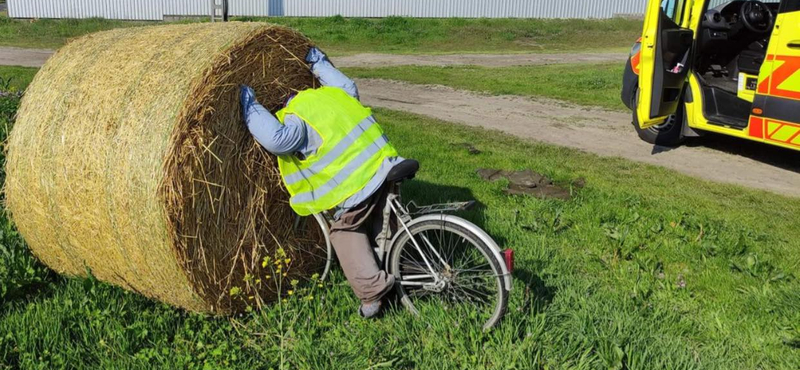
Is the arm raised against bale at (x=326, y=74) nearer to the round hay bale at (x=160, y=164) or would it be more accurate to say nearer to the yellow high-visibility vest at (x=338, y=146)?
the round hay bale at (x=160, y=164)

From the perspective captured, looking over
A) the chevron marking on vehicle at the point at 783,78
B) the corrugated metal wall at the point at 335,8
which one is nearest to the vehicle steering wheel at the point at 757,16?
the chevron marking on vehicle at the point at 783,78

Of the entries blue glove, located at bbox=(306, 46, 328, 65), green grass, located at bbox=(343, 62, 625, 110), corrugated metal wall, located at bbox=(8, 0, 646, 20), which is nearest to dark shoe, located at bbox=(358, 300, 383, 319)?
blue glove, located at bbox=(306, 46, 328, 65)

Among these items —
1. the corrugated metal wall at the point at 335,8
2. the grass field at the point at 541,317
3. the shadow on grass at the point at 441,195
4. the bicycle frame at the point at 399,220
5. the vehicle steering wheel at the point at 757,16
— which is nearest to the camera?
the grass field at the point at 541,317

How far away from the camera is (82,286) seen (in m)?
4.14

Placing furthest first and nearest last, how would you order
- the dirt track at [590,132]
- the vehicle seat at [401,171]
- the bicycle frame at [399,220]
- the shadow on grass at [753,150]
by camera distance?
the shadow on grass at [753,150]
the dirt track at [590,132]
the bicycle frame at [399,220]
the vehicle seat at [401,171]

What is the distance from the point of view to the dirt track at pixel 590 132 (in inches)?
306

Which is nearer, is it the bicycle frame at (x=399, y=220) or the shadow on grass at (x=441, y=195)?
the bicycle frame at (x=399, y=220)

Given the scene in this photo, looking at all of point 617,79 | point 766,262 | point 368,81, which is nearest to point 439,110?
point 368,81

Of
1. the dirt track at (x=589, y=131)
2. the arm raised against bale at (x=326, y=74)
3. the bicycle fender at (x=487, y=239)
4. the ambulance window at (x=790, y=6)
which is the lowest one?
the dirt track at (x=589, y=131)

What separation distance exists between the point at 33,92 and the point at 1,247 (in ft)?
3.44

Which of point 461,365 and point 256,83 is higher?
point 256,83

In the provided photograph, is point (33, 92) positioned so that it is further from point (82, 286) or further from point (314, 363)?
point (314, 363)

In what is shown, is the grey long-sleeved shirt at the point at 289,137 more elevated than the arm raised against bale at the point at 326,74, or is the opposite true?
the arm raised against bale at the point at 326,74

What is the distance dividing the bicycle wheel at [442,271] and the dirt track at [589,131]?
458 centimetres
